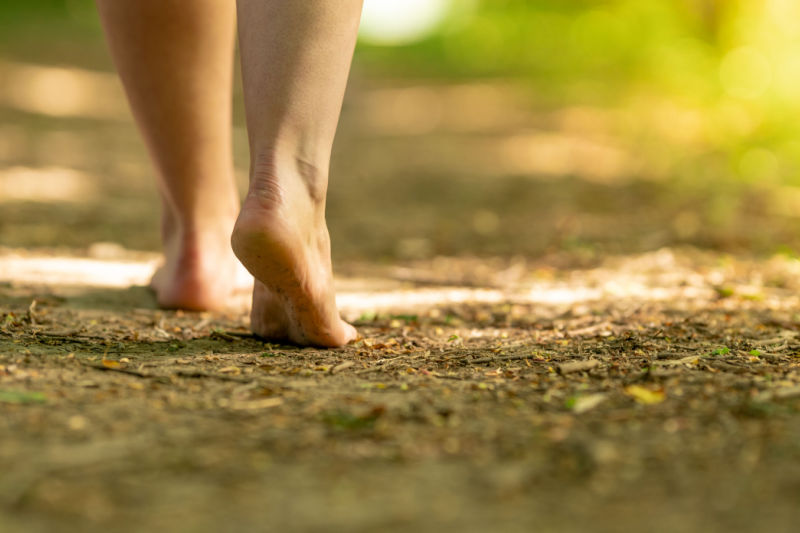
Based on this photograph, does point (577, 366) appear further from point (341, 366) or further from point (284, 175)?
point (284, 175)

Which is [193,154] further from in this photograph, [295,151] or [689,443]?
[689,443]

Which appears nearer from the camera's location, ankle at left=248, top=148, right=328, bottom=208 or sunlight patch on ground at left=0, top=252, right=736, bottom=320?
ankle at left=248, top=148, right=328, bottom=208

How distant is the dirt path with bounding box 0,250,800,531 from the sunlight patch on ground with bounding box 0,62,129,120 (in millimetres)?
4559

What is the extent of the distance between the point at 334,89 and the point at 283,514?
77 cm

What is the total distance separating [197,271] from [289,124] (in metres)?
0.58

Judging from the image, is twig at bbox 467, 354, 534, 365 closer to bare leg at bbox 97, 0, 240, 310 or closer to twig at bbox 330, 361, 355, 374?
twig at bbox 330, 361, 355, 374

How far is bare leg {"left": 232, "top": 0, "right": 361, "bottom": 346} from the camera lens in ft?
4.49

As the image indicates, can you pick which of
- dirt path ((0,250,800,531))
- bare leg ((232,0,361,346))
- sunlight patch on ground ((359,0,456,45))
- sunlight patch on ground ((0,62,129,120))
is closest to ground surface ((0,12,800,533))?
dirt path ((0,250,800,531))

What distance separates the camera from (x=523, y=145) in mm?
5137

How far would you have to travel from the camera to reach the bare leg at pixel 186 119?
1731 millimetres

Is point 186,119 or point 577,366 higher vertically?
point 186,119

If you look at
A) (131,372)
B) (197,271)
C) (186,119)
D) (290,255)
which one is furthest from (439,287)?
(131,372)

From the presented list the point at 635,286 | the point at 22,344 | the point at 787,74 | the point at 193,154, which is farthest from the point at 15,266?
the point at 787,74

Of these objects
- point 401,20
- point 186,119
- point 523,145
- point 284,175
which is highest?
point 401,20
